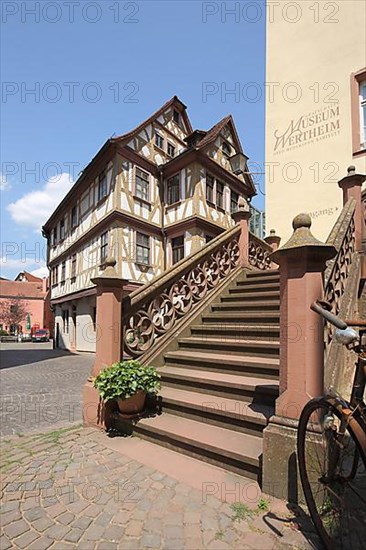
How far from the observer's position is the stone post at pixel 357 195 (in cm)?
515

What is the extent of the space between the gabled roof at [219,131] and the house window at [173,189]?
2004mm

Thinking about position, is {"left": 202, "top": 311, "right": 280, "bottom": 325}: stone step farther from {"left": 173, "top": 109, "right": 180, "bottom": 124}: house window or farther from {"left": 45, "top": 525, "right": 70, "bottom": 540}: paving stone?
{"left": 173, "top": 109, "right": 180, "bottom": 124}: house window

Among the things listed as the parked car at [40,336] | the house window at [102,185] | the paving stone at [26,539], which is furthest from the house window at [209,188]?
→ the parked car at [40,336]

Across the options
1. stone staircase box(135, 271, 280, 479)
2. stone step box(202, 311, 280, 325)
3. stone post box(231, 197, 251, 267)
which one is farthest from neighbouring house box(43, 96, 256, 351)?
stone staircase box(135, 271, 280, 479)

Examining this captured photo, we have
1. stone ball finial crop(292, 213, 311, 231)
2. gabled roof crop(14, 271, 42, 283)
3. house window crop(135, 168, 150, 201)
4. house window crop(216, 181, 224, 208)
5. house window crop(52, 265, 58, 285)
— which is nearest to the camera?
stone ball finial crop(292, 213, 311, 231)

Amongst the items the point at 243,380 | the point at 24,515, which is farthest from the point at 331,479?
the point at 24,515

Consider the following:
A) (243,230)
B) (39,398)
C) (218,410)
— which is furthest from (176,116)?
(218,410)

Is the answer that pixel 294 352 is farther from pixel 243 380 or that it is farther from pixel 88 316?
pixel 88 316

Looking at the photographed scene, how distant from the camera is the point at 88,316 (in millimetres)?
17547

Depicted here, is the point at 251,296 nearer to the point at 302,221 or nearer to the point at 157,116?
the point at 302,221

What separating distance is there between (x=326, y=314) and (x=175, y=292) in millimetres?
3794

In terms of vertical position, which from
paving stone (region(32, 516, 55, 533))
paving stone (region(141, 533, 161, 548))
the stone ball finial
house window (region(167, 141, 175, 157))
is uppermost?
house window (region(167, 141, 175, 157))

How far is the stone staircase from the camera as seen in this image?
3.19 meters

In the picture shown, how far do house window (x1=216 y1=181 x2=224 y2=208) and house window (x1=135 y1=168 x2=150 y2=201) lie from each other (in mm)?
3612
